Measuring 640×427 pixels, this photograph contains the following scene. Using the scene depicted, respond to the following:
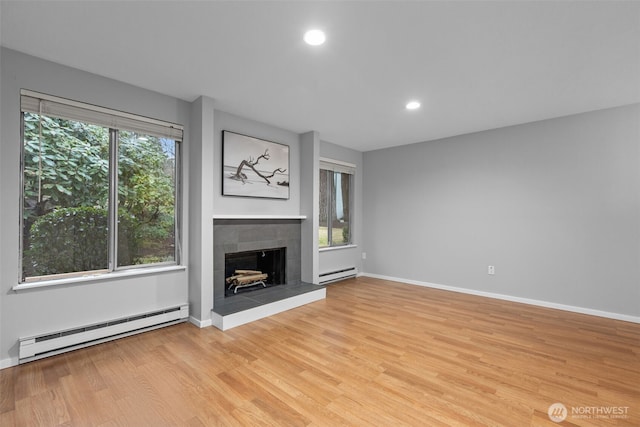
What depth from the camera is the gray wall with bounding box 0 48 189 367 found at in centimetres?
228

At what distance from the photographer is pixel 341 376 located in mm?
2199

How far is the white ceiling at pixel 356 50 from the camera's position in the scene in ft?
6.21

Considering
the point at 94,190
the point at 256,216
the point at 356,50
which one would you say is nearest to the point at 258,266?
the point at 256,216

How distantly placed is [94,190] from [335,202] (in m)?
3.70

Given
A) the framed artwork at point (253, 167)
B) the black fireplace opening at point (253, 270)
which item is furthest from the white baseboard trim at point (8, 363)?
the framed artwork at point (253, 167)

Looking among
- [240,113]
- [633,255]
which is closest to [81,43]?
[240,113]

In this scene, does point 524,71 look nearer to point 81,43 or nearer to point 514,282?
point 514,282

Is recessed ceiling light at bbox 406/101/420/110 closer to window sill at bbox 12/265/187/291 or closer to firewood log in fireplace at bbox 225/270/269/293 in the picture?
firewood log in fireplace at bbox 225/270/269/293

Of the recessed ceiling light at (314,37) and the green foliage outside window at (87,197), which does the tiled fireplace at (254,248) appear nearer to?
the green foliage outside window at (87,197)

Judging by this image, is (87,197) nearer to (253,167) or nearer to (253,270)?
(253,167)

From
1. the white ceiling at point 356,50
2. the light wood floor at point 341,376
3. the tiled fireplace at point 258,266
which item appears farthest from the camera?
the tiled fireplace at point 258,266

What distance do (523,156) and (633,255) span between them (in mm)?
1676

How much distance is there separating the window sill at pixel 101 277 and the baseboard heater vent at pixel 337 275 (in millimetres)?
2469

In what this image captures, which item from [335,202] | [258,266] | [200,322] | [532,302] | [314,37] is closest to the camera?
[314,37]
